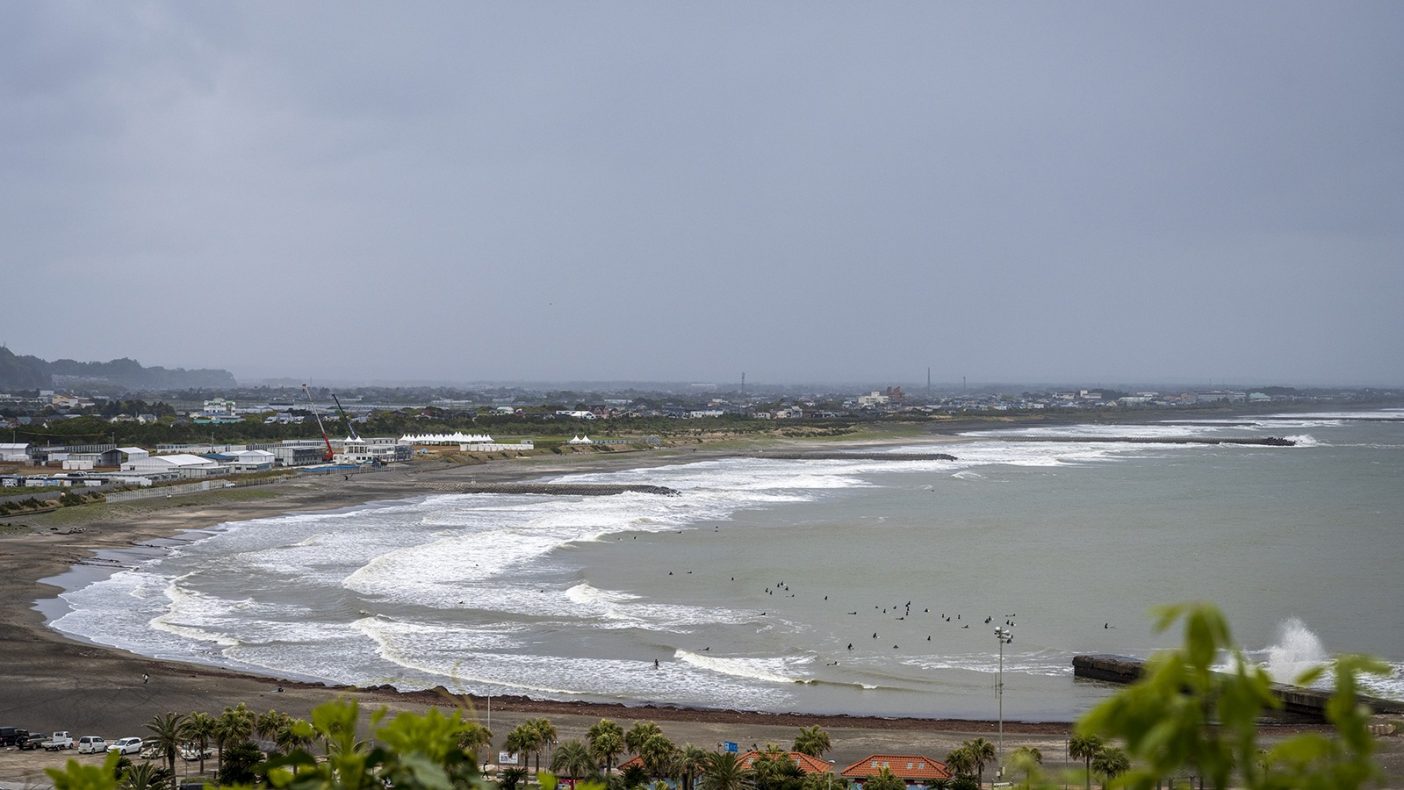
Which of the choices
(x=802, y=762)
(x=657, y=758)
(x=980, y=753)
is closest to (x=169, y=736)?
(x=657, y=758)

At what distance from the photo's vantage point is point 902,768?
17.4 metres

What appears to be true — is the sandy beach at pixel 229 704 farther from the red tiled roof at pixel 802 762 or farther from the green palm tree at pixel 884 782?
the green palm tree at pixel 884 782

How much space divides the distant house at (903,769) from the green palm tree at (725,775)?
1.69 m

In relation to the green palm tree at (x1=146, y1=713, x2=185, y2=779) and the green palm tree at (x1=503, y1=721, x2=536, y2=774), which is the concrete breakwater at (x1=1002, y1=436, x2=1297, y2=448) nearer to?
the green palm tree at (x1=503, y1=721, x2=536, y2=774)

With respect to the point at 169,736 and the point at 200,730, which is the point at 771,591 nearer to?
the point at 200,730

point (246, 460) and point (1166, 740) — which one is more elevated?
point (1166, 740)

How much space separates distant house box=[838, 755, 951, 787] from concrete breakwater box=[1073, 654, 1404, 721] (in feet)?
19.6

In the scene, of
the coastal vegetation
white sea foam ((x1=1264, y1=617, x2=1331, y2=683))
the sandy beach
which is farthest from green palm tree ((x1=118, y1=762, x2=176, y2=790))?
white sea foam ((x1=1264, y1=617, x2=1331, y2=683))

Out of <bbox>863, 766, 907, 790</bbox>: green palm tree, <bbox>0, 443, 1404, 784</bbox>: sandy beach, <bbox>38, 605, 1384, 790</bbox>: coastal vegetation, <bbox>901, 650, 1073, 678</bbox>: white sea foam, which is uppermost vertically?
<bbox>38, 605, 1384, 790</bbox>: coastal vegetation

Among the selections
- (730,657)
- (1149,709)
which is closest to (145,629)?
(730,657)

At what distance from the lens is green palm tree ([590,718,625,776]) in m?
16.7

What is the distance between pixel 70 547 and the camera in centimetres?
4056

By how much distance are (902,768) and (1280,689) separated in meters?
8.22

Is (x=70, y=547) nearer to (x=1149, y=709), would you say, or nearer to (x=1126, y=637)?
(x=1126, y=637)
